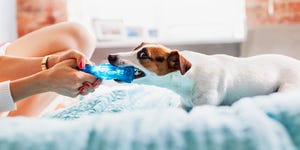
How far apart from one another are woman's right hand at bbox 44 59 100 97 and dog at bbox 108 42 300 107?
9cm

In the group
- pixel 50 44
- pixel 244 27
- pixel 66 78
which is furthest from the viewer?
pixel 244 27

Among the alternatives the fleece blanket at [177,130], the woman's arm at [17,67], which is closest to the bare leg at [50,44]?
the woman's arm at [17,67]

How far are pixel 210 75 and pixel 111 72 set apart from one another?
0.22 meters

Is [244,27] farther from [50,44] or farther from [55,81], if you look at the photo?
[55,81]

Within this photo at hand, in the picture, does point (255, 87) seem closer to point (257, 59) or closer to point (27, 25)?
point (257, 59)

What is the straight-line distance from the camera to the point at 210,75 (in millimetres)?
922

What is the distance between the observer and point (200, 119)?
445 millimetres

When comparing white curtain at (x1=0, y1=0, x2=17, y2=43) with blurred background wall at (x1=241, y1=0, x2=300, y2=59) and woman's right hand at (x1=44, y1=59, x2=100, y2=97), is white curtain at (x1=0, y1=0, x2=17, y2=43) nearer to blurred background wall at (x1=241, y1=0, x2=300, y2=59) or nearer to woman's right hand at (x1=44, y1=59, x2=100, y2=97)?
blurred background wall at (x1=241, y1=0, x2=300, y2=59)

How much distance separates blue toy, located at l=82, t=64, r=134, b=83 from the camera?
2.85 feet

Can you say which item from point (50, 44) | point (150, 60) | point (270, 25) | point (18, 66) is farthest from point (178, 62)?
point (270, 25)

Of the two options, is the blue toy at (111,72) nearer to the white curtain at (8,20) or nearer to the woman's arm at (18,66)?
the woman's arm at (18,66)

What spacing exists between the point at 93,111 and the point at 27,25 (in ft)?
5.03

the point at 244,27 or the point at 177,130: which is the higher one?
the point at 177,130

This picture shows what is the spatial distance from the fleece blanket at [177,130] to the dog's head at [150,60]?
0.43 meters
